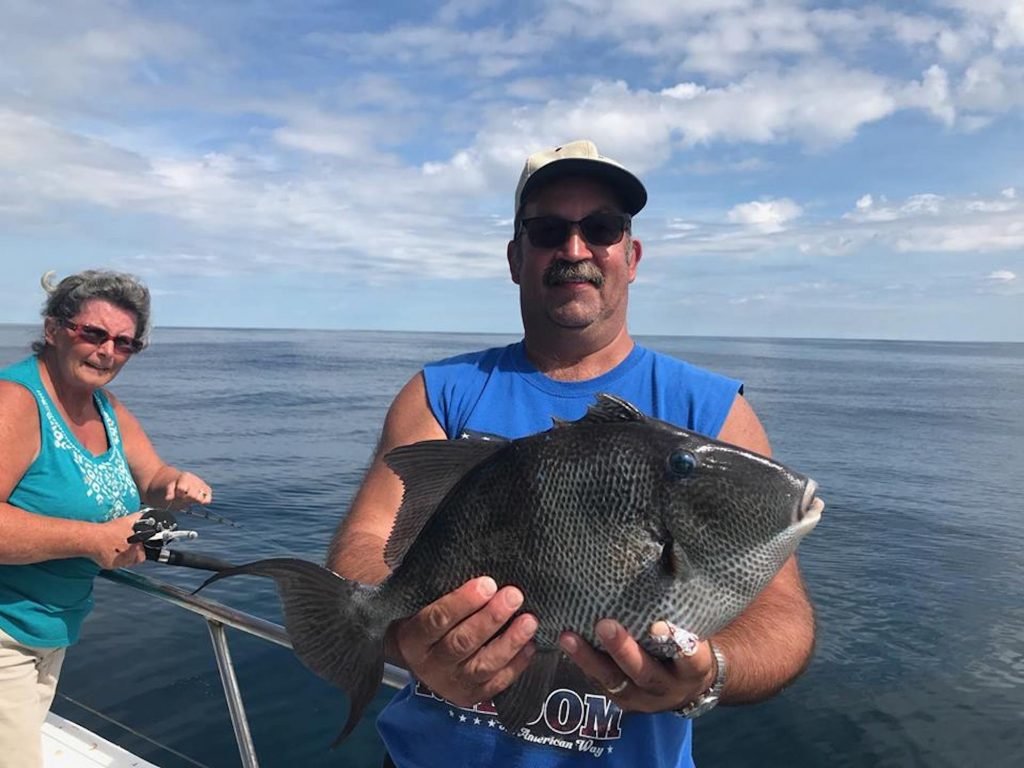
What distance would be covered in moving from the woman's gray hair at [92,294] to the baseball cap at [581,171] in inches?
101

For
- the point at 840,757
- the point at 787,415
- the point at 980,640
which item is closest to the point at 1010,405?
the point at 787,415

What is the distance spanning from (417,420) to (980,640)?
13419mm

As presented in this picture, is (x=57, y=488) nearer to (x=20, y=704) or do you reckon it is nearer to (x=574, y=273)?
(x=20, y=704)

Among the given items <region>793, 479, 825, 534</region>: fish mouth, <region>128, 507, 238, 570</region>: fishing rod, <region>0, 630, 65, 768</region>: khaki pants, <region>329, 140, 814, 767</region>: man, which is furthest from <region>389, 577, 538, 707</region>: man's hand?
<region>0, 630, 65, 768</region>: khaki pants

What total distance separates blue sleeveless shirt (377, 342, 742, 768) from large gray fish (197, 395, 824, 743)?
0.30 meters

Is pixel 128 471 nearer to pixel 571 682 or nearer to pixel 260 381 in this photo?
pixel 571 682

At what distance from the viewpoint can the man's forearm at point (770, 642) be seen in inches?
87.4

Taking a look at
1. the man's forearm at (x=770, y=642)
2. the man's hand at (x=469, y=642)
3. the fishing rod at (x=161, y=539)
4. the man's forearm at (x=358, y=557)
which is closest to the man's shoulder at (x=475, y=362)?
the man's forearm at (x=358, y=557)

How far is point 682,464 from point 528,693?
31.7 inches

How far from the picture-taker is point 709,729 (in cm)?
941

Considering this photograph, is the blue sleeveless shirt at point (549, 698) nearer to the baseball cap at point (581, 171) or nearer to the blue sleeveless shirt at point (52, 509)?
the baseball cap at point (581, 171)

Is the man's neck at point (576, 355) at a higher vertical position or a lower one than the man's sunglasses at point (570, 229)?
lower

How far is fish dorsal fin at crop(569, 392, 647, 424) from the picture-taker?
6.87ft

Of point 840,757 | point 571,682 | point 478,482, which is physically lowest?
point 840,757
